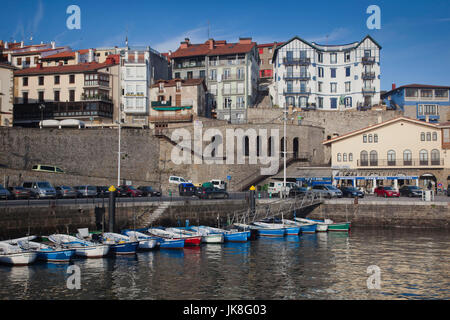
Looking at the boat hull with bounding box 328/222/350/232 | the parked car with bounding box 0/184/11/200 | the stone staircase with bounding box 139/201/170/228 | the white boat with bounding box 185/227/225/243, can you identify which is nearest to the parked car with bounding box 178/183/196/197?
the stone staircase with bounding box 139/201/170/228

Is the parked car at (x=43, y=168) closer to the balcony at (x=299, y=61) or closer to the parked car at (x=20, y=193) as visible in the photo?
the parked car at (x=20, y=193)

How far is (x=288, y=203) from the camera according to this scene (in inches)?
1797

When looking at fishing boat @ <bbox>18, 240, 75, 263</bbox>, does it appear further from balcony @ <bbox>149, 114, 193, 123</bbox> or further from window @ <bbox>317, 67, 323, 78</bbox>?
window @ <bbox>317, 67, 323, 78</bbox>

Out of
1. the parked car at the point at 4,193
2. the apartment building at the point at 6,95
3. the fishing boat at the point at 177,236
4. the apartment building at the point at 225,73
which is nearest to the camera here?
the fishing boat at the point at 177,236

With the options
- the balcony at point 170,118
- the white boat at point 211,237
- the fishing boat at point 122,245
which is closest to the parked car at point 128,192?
the white boat at point 211,237

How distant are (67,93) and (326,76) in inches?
1878

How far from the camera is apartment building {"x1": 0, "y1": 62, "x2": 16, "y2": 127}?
65.1 meters

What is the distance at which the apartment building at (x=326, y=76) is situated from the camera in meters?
84.0

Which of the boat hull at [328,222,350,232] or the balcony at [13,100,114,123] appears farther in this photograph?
the balcony at [13,100,114,123]

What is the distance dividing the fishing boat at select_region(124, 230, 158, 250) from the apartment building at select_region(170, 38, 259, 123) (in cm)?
4622

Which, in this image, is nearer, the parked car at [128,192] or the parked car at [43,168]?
the parked car at [128,192]

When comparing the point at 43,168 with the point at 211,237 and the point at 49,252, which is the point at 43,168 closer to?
the point at 211,237

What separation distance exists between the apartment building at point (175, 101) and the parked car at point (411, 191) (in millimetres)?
33407

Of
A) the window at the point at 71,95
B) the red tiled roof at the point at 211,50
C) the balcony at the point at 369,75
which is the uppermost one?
the red tiled roof at the point at 211,50
